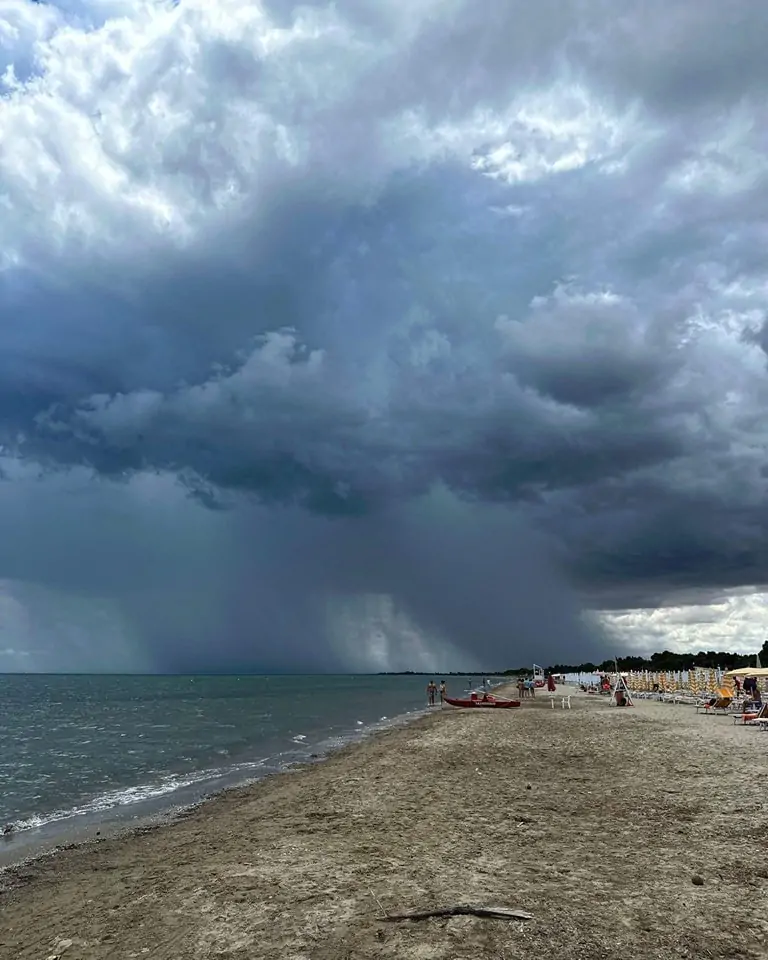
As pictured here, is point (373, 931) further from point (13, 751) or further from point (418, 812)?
point (13, 751)

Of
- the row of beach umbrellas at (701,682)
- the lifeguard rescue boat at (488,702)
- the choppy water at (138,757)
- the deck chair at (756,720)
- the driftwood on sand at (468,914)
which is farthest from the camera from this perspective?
the lifeguard rescue boat at (488,702)

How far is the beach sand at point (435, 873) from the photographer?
292 inches

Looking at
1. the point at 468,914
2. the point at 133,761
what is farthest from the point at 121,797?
the point at 468,914

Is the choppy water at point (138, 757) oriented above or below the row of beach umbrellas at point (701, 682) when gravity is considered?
below

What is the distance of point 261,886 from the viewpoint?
31.9 feet

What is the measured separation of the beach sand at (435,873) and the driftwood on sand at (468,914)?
127 millimetres

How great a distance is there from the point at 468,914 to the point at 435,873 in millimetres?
1836

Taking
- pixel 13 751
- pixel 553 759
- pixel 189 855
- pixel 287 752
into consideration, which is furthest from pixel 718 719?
pixel 13 751

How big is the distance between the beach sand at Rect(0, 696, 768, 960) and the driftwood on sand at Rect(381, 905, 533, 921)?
13 centimetres

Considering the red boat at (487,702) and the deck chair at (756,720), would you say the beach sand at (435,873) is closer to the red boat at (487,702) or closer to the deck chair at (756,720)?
the deck chair at (756,720)

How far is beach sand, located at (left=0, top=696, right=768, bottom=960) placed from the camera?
7418 millimetres

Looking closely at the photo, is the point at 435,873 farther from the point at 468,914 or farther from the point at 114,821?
the point at 114,821

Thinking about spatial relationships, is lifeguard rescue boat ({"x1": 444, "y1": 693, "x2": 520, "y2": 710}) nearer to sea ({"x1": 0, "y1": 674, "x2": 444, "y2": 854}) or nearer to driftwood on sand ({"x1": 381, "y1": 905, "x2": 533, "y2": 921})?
sea ({"x1": 0, "y1": 674, "x2": 444, "y2": 854})

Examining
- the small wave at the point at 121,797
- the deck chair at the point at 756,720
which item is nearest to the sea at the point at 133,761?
the small wave at the point at 121,797
